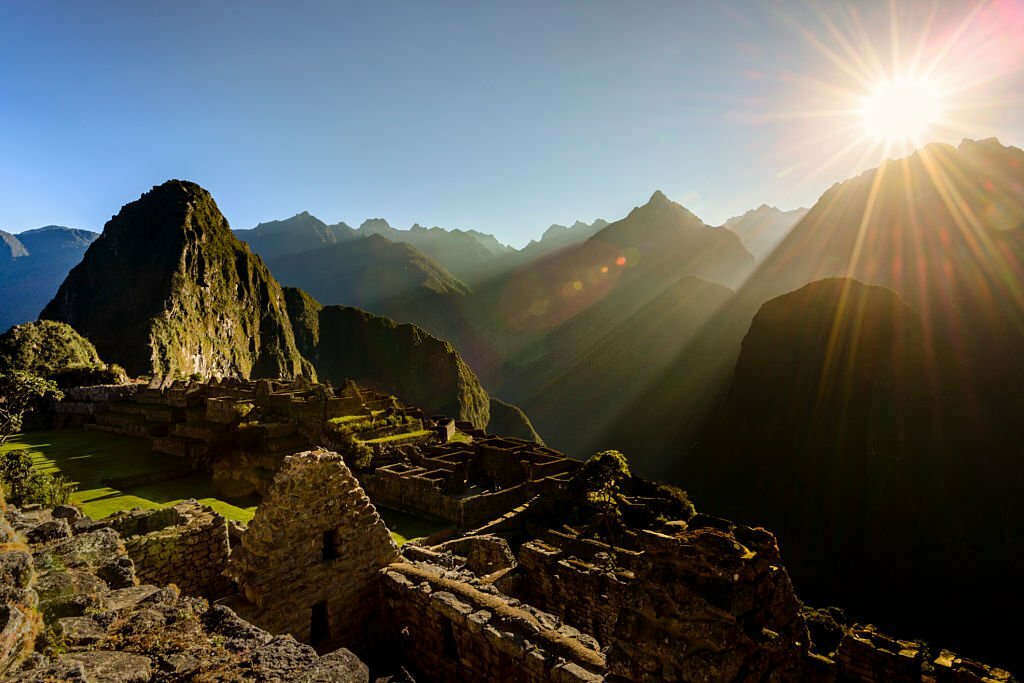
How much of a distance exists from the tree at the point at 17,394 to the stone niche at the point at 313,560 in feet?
53.2

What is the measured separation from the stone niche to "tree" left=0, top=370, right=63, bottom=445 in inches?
639

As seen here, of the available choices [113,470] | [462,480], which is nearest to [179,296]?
[113,470]

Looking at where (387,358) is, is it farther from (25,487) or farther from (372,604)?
(372,604)

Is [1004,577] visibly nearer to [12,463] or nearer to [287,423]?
[287,423]

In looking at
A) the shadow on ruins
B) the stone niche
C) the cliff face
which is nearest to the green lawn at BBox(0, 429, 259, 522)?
the shadow on ruins

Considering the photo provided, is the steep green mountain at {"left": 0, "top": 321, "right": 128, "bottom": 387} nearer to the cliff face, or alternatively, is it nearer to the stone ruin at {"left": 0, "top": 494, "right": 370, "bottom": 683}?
the stone ruin at {"left": 0, "top": 494, "right": 370, "bottom": 683}

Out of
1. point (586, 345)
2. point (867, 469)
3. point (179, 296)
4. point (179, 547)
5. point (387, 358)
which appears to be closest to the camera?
point (179, 547)

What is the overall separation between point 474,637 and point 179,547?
17.6ft

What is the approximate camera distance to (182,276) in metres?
118

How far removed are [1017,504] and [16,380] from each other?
9776cm

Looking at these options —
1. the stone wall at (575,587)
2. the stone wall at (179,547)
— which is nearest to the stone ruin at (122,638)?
the stone wall at (179,547)

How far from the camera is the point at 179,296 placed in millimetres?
114000

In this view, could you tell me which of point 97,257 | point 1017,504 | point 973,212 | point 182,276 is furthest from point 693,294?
point 97,257

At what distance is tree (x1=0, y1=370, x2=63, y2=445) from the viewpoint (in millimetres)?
18250
